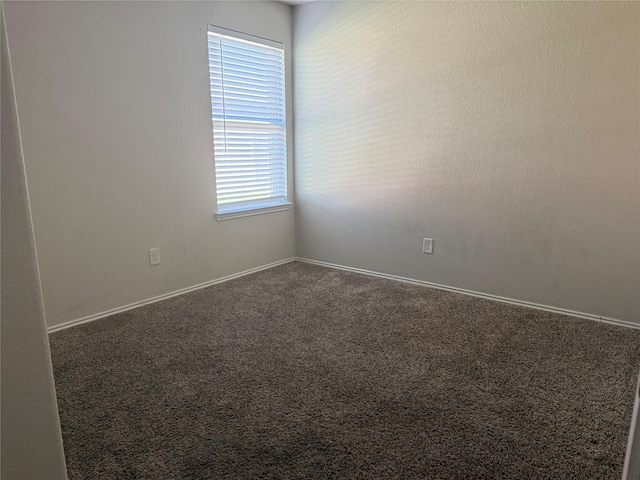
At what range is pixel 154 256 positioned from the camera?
134 inches

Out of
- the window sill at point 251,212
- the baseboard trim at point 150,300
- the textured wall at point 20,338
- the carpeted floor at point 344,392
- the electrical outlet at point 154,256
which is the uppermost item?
the textured wall at point 20,338

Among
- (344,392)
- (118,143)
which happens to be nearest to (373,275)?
(344,392)

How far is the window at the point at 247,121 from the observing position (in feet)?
12.1

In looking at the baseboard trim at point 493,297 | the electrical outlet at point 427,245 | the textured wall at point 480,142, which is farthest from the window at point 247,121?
the electrical outlet at point 427,245

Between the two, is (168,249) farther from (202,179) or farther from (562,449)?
(562,449)

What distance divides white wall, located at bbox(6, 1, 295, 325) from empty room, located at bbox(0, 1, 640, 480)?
0.02m

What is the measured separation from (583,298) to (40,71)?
3.75 meters

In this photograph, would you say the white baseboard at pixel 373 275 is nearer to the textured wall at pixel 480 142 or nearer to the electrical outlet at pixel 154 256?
the textured wall at pixel 480 142

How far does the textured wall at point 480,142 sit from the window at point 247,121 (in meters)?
0.26

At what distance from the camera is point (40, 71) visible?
8.68 feet

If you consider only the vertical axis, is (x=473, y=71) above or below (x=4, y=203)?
above

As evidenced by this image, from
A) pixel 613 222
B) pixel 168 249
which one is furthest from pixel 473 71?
pixel 168 249

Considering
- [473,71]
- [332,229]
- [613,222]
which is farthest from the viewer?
[332,229]

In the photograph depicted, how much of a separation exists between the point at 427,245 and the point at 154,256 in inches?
85.5
